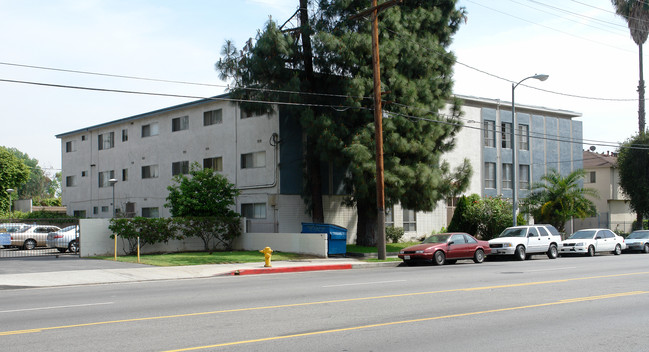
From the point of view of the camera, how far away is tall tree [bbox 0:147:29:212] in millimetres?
61156

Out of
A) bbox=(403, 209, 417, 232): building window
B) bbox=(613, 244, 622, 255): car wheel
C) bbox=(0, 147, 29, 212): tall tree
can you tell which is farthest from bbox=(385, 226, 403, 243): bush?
bbox=(0, 147, 29, 212): tall tree

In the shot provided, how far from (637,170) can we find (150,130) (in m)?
35.8

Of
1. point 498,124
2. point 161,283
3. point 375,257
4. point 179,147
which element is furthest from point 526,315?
point 498,124

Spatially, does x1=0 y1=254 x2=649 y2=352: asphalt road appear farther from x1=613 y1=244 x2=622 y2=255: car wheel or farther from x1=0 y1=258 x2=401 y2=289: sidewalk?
x1=613 y1=244 x2=622 y2=255: car wheel

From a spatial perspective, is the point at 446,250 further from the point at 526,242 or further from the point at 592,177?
the point at 592,177

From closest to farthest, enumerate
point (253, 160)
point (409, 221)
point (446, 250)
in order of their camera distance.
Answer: point (446, 250) → point (253, 160) → point (409, 221)

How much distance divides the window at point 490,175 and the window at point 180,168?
69.1 ft

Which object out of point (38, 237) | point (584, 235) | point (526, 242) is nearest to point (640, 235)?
point (584, 235)

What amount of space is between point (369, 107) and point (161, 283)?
1443 centimetres

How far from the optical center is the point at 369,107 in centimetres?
2831

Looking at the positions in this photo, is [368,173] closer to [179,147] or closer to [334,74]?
[334,74]

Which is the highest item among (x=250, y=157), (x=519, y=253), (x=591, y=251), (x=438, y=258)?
(x=250, y=157)

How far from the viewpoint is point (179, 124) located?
1543 inches

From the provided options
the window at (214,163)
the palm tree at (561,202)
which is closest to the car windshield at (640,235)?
the palm tree at (561,202)
